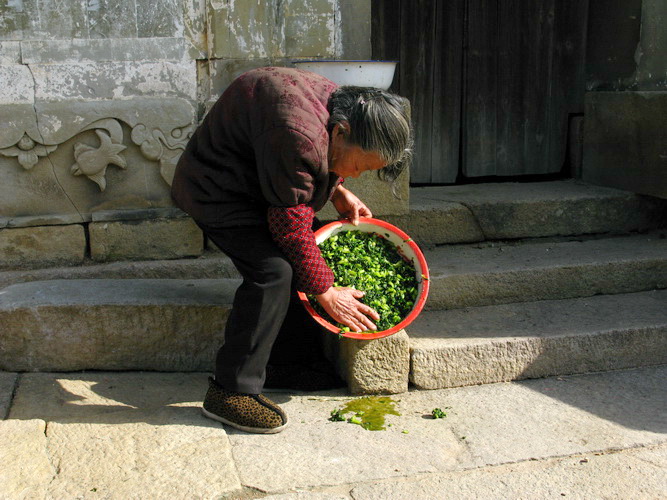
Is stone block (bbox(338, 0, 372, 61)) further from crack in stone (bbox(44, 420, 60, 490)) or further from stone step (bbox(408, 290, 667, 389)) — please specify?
crack in stone (bbox(44, 420, 60, 490))

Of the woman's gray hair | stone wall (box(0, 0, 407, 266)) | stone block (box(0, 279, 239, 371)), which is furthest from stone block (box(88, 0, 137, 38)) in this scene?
the woman's gray hair

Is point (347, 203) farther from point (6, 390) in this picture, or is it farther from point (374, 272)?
point (6, 390)

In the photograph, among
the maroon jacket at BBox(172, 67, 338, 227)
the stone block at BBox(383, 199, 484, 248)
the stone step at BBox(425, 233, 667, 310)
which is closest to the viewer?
the maroon jacket at BBox(172, 67, 338, 227)

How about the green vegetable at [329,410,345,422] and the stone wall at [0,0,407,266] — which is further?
the stone wall at [0,0,407,266]

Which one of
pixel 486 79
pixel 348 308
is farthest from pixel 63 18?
pixel 486 79

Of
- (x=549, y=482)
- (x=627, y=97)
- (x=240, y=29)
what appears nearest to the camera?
(x=549, y=482)

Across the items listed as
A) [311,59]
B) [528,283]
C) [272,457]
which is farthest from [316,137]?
[528,283]

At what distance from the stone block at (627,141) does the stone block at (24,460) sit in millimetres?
3703

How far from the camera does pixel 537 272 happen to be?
4027 mm

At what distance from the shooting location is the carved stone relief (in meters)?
3.79

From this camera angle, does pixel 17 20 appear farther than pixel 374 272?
Yes

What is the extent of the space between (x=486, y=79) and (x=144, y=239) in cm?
282

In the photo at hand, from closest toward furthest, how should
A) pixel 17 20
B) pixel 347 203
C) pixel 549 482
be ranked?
pixel 549 482 < pixel 347 203 < pixel 17 20

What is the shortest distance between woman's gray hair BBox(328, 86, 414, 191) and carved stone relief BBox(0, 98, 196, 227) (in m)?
1.39
